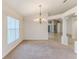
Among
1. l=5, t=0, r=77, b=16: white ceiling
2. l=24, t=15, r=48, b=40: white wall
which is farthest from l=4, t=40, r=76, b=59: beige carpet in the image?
l=24, t=15, r=48, b=40: white wall

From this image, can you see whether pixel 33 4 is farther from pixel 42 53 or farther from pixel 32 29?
pixel 32 29

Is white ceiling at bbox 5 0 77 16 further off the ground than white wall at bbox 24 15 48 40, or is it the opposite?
white ceiling at bbox 5 0 77 16

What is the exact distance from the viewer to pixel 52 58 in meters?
4.64

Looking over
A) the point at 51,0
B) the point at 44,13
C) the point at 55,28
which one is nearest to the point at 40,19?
the point at 51,0

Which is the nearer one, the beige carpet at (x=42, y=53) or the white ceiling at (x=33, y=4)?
the beige carpet at (x=42, y=53)

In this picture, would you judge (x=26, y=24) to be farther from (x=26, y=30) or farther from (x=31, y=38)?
(x=31, y=38)

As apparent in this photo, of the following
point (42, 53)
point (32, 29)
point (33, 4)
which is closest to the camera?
point (42, 53)

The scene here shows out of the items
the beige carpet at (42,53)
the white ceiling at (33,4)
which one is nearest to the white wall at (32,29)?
the white ceiling at (33,4)

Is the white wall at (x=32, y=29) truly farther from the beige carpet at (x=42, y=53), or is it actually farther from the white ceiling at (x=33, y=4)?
the beige carpet at (x=42, y=53)

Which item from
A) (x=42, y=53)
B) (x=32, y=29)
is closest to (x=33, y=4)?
(x=42, y=53)

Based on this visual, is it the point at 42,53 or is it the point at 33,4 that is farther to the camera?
the point at 33,4

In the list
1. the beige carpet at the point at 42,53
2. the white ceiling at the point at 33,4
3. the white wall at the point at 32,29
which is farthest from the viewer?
the white wall at the point at 32,29

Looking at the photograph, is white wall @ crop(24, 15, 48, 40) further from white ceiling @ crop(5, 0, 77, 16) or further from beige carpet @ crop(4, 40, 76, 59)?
beige carpet @ crop(4, 40, 76, 59)

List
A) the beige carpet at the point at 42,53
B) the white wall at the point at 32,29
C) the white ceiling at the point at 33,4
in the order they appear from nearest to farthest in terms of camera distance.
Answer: the beige carpet at the point at 42,53 < the white ceiling at the point at 33,4 < the white wall at the point at 32,29
